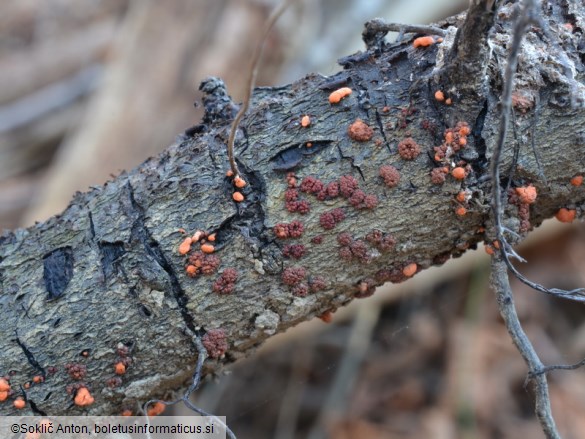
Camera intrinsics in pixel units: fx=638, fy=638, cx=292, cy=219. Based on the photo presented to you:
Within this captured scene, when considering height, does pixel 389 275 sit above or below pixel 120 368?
above

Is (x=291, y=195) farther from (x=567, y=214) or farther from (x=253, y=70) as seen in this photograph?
(x=567, y=214)

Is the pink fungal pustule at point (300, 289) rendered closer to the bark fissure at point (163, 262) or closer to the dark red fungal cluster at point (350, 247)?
the dark red fungal cluster at point (350, 247)

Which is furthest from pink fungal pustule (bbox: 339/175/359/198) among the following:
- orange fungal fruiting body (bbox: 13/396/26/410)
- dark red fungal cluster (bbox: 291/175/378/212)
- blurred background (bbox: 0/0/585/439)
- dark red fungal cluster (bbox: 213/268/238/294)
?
blurred background (bbox: 0/0/585/439)

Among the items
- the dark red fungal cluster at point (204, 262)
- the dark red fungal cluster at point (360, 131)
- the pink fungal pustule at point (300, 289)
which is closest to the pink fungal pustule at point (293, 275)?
the pink fungal pustule at point (300, 289)

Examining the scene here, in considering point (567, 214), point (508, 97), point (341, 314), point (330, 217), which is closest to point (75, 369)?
point (330, 217)

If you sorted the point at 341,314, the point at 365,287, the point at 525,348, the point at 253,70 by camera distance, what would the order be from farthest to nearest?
the point at 341,314, the point at 365,287, the point at 525,348, the point at 253,70

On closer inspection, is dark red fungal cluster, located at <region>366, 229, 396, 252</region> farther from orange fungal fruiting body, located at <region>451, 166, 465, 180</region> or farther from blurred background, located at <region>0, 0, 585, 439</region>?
blurred background, located at <region>0, 0, 585, 439</region>
